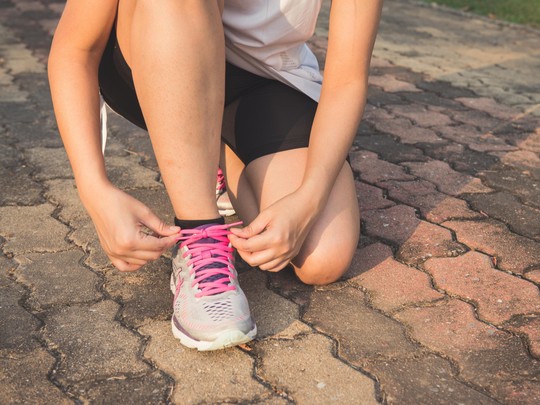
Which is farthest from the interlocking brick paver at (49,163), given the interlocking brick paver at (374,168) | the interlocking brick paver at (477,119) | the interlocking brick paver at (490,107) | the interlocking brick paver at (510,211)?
the interlocking brick paver at (490,107)

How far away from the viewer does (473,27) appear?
598cm

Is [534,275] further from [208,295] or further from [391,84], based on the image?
[391,84]

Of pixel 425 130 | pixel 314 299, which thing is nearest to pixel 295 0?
pixel 314 299

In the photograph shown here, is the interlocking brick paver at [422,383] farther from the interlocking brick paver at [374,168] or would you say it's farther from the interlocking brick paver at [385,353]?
the interlocking brick paver at [374,168]

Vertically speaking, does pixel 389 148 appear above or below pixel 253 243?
below

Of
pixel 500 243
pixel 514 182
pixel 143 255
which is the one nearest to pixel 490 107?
pixel 514 182

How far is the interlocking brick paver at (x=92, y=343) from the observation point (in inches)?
65.4

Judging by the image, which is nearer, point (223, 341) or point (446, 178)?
point (223, 341)

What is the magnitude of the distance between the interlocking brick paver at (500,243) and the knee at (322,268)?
0.46 metres

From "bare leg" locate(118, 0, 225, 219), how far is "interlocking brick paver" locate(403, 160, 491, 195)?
114 cm

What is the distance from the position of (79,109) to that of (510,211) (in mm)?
1370

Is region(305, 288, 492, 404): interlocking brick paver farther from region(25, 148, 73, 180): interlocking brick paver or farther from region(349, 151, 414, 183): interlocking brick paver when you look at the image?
region(25, 148, 73, 180): interlocking brick paver

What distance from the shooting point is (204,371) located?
167cm

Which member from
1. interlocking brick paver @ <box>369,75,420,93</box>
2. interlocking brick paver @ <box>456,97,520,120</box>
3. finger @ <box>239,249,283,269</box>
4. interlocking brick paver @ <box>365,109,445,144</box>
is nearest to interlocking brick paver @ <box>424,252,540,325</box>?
finger @ <box>239,249,283,269</box>
